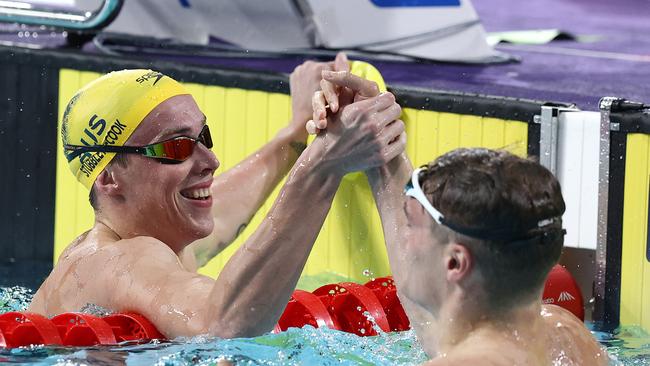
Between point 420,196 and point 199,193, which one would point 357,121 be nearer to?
point 420,196

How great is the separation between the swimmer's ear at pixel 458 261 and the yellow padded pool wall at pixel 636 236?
1.82 m

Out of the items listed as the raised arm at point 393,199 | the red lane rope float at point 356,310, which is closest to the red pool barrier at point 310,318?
the red lane rope float at point 356,310

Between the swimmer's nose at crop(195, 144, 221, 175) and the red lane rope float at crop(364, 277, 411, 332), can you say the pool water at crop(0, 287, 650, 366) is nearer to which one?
the red lane rope float at crop(364, 277, 411, 332)

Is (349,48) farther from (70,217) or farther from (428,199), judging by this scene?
(428,199)

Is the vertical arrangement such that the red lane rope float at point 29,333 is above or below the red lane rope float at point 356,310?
above

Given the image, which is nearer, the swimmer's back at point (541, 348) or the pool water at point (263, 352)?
the swimmer's back at point (541, 348)

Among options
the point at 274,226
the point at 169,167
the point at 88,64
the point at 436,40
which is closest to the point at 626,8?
the point at 436,40

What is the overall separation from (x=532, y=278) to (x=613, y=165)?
5.99 feet

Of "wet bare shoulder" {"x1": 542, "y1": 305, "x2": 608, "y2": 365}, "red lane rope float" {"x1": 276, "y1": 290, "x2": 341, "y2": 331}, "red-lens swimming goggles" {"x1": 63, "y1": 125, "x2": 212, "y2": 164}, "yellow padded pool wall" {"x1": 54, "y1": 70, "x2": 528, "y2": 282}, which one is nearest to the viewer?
"wet bare shoulder" {"x1": 542, "y1": 305, "x2": 608, "y2": 365}

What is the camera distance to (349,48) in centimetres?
543

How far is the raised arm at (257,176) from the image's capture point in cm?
372

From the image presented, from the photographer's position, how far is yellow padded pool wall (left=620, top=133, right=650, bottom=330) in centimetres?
379

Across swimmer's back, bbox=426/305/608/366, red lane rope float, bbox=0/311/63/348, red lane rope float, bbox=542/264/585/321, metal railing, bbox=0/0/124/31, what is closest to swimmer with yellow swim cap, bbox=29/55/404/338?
red lane rope float, bbox=0/311/63/348

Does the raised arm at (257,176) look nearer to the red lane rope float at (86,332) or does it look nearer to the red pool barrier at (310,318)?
the red pool barrier at (310,318)
